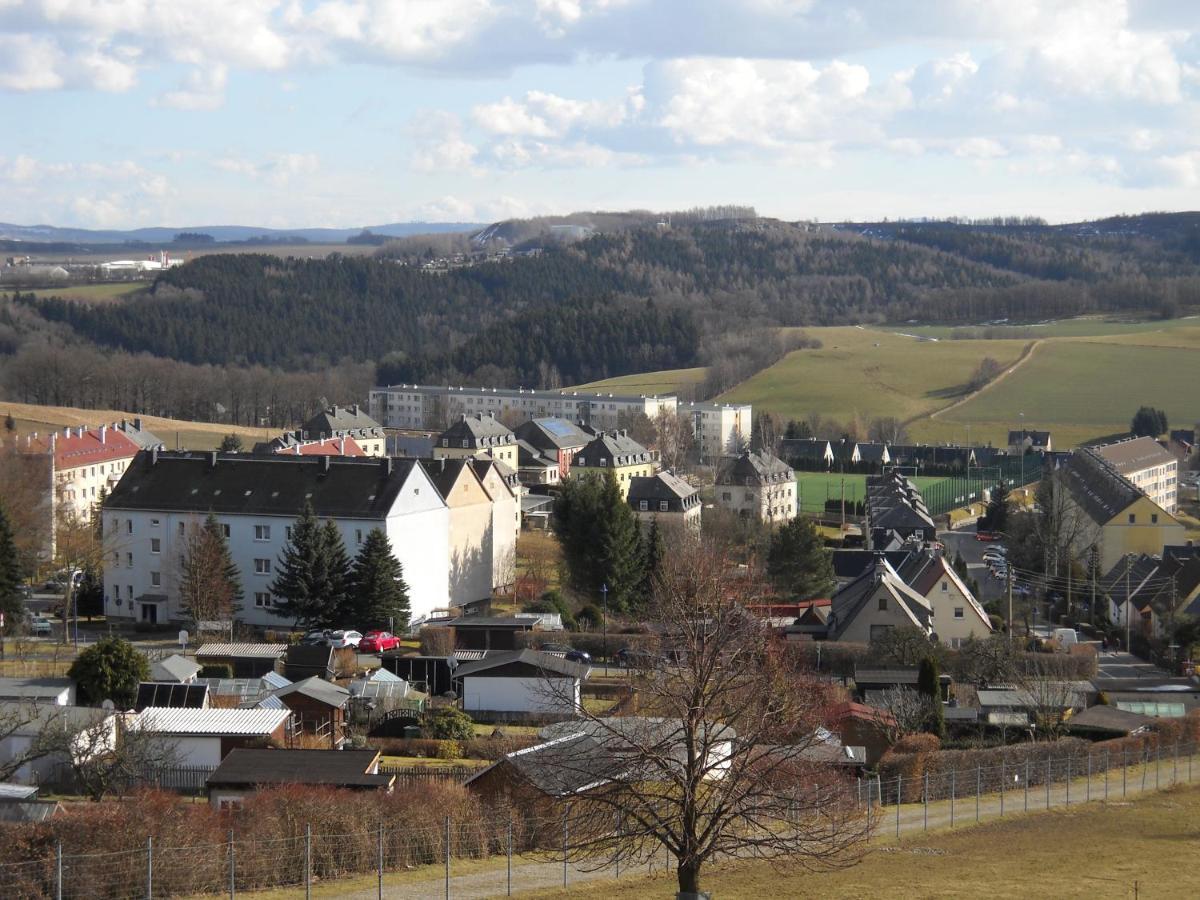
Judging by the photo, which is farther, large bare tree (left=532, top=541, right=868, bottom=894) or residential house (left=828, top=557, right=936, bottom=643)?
residential house (left=828, top=557, right=936, bottom=643)

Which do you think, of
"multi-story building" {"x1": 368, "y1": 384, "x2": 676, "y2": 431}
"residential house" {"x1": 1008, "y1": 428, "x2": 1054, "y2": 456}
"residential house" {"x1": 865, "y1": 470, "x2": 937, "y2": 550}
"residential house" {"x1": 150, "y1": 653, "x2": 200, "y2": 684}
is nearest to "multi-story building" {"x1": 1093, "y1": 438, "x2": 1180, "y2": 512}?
"residential house" {"x1": 865, "y1": 470, "x2": 937, "y2": 550}

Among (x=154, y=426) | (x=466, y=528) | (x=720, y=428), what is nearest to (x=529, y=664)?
(x=466, y=528)

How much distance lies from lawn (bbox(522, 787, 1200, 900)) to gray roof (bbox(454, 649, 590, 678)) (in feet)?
31.9

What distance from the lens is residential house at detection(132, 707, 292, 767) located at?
76.8 feet

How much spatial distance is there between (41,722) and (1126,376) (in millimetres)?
90730

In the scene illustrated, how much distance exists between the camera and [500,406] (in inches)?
4050

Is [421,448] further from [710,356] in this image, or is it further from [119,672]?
[710,356]

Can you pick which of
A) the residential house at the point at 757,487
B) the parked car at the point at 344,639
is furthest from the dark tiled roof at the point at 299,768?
the residential house at the point at 757,487

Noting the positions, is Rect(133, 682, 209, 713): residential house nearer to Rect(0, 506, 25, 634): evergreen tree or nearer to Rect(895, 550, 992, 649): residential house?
Rect(0, 506, 25, 634): evergreen tree

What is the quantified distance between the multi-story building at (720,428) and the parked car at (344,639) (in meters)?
56.6

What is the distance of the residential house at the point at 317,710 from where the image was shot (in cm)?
2614

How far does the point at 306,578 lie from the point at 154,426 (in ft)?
184

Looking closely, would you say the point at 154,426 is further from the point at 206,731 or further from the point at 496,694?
the point at 206,731

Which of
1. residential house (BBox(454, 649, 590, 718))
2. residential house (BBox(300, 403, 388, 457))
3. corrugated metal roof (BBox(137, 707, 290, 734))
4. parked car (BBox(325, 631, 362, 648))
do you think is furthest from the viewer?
residential house (BBox(300, 403, 388, 457))
